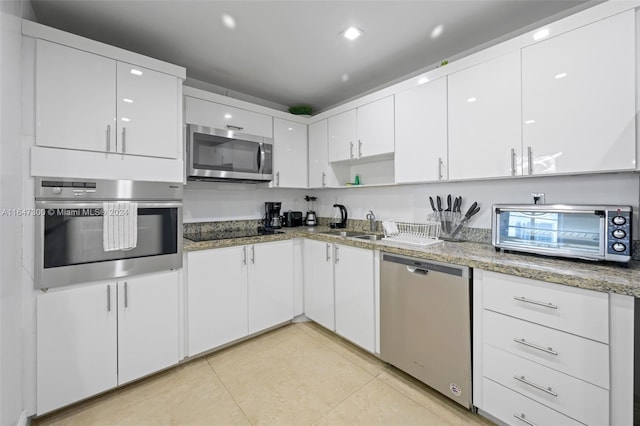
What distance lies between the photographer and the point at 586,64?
137cm

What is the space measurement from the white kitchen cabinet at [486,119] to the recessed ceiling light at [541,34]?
97 millimetres

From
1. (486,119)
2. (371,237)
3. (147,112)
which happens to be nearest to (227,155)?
(147,112)

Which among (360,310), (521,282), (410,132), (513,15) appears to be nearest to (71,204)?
(360,310)

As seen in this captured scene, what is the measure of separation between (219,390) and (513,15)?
319cm

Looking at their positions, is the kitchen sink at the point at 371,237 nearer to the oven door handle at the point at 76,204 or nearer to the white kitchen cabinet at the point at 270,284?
the white kitchen cabinet at the point at 270,284

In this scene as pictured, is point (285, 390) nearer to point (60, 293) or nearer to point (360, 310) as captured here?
point (360, 310)

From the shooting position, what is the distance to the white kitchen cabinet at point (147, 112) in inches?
68.9

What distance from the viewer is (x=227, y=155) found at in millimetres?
2449

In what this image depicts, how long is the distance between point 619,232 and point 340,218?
2282mm

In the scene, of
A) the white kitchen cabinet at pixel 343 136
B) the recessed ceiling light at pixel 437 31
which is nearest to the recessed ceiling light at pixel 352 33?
the recessed ceiling light at pixel 437 31

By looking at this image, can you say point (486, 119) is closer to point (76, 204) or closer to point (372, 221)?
point (372, 221)

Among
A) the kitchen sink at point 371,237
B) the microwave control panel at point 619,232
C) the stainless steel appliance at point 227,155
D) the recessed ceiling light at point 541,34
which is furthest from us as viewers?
the kitchen sink at point 371,237

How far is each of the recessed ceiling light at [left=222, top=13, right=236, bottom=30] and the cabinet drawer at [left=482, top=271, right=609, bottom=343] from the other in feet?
7.36

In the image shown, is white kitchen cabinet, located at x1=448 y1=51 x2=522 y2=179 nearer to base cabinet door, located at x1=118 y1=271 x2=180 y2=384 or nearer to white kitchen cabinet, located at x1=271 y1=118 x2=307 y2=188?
white kitchen cabinet, located at x1=271 y1=118 x2=307 y2=188
